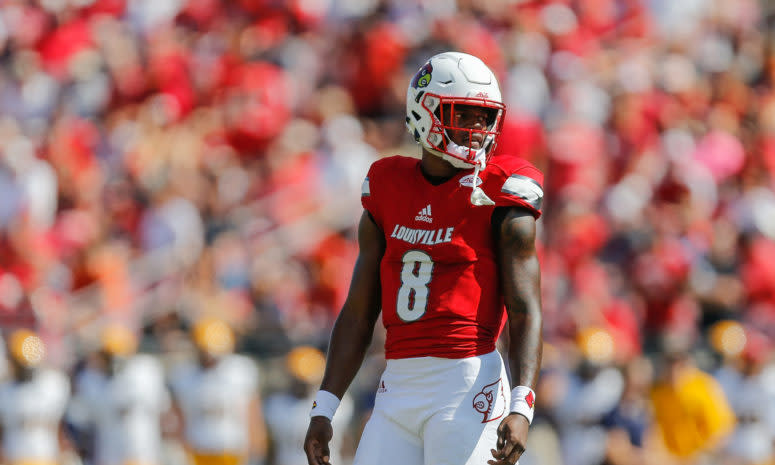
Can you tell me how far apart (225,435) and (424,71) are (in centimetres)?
659

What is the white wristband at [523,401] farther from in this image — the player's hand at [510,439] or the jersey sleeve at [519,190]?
the jersey sleeve at [519,190]

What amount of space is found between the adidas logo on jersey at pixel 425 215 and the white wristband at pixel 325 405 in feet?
2.57

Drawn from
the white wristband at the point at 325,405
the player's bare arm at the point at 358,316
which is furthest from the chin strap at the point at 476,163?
the white wristband at the point at 325,405

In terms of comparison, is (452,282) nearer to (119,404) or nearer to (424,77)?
(424,77)

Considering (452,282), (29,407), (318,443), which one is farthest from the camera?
(29,407)

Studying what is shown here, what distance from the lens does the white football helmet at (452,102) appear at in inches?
185

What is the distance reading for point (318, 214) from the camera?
12.0 m

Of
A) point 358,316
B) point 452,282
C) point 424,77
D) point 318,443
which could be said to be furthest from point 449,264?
point 318,443

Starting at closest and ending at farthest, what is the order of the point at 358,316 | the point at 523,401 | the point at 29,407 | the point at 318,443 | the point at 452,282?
the point at 523,401 → the point at 452,282 → the point at 318,443 → the point at 358,316 → the point at 29,407

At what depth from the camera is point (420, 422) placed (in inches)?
180

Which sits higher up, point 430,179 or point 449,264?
point 430,179

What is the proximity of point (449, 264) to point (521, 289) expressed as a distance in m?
0.29

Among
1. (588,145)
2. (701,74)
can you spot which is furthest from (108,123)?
(701,74)

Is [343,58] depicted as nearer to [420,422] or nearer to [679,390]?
[679,390]
